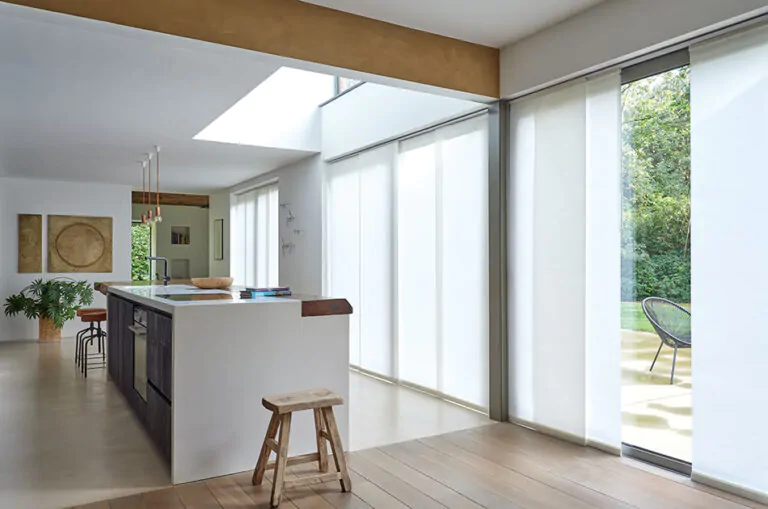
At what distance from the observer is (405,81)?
390 centimetres

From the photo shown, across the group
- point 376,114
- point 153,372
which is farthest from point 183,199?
point 153,372

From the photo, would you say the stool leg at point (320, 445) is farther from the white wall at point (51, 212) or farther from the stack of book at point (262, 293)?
the white wall at point (51, 212)

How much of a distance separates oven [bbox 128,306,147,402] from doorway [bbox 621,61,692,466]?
3037 millimetres

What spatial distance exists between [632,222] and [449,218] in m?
1.72

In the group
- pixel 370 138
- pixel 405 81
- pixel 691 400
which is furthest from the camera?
pixel 370 138

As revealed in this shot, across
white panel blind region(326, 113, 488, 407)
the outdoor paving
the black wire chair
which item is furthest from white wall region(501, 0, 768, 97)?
the outdoor paving

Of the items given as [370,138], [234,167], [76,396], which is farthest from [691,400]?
[234,167]

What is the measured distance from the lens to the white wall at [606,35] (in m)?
2.95

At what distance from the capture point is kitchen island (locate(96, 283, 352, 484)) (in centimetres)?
317

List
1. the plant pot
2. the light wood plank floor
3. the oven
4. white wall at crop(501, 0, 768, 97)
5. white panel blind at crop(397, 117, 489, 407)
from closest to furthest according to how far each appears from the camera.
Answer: white wall at crop(501, 0, 768, 97) → the light wood plank floor → the oven → white panel blind at crop(397, 117, 489, 407) → the plant pot

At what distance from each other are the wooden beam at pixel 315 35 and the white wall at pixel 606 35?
267mm

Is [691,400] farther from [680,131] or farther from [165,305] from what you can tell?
[165,305]

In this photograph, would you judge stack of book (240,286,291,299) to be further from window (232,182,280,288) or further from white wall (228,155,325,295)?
window (232,182,280,288)

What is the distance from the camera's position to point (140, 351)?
14.0 feet
